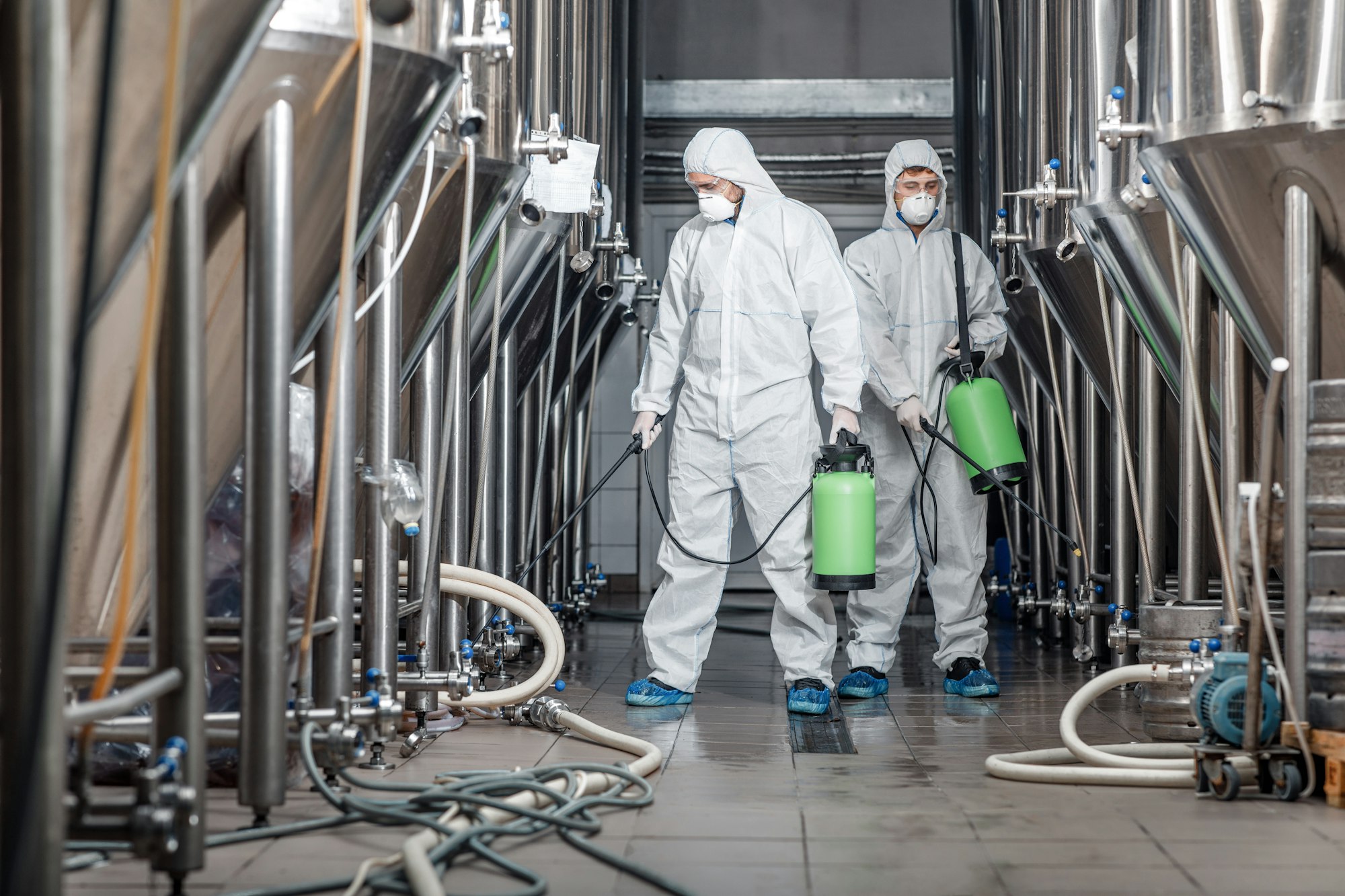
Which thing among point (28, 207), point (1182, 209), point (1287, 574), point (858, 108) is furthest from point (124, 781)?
point (858, 108)

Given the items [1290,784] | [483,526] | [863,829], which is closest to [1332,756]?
[1290,784]

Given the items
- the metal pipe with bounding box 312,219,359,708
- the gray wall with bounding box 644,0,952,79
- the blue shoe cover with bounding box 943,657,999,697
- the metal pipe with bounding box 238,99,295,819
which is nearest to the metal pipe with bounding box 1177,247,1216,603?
the blue shoe cover with bounding box 943,657,999,697

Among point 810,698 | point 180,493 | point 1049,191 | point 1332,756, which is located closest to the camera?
point 180,493

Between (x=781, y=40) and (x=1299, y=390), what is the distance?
4766 millimetres

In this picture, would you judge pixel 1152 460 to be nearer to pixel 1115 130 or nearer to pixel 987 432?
pixel 987 432

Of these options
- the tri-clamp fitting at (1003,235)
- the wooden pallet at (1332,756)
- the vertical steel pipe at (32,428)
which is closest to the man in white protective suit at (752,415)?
the tri-clamp fitting at (1003,235)

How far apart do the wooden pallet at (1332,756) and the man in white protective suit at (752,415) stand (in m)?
1.24

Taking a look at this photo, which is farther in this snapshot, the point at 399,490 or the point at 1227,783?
the point at 399,490

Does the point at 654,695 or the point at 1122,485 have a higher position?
the point at 1122,485

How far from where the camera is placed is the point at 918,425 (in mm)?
3355

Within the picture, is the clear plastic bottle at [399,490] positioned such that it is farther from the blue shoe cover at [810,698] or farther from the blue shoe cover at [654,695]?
the blue shoe cover at [810,698]

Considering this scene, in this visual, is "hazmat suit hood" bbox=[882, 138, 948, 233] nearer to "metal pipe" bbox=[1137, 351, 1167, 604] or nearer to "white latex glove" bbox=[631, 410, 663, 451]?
"metal pipe" bbox=[1137, 351, 1167, 604]

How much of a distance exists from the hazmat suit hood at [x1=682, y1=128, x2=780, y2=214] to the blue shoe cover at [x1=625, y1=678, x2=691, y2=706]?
→ 3.82 feet

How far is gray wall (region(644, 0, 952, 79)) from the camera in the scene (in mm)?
6477
